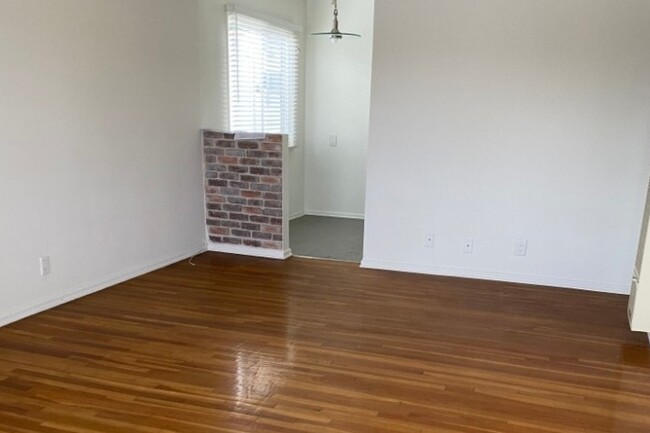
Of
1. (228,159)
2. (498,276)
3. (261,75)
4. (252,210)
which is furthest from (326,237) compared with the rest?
(498,276)

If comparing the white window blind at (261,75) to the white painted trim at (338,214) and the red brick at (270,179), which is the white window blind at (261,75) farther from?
the white painted trim at (338,214)

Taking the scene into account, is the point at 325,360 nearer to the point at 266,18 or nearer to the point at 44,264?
the point at 44,264

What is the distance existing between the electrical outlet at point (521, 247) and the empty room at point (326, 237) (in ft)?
0.09

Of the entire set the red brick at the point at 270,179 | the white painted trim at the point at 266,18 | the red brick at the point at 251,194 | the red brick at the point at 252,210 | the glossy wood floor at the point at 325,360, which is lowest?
the glossy wood floor at the point at 325,360

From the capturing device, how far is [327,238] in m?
5.71

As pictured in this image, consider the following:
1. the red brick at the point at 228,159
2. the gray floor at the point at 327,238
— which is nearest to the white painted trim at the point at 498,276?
the gray floor at the point at 327,238

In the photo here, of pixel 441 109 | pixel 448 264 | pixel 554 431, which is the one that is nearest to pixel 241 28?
pixel 441 109

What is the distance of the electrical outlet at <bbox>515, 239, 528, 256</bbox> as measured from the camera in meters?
4.36

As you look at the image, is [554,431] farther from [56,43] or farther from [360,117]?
[360,117]

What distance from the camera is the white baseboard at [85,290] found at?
11.2 feet

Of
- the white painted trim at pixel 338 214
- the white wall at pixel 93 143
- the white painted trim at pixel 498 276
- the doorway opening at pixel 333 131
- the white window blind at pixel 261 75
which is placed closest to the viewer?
the white wall at pixel 93 143

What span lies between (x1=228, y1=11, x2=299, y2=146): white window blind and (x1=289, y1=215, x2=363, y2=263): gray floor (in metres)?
1.00

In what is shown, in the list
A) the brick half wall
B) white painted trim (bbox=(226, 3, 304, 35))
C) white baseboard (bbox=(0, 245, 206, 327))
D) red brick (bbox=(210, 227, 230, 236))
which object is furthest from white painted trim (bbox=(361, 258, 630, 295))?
white painted trim (bbox=(226, 3, 304, 35))

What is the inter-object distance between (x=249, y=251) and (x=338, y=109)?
2310 millimetres
